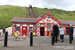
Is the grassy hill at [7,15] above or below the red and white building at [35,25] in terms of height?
above

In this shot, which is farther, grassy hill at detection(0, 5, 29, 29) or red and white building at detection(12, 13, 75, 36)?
grassy hill at detection(0, 5, 29, 29)

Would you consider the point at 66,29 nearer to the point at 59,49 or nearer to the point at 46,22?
the point at 46,22

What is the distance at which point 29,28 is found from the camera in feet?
57.7

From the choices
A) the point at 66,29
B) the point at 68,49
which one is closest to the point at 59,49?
the point at 68,49

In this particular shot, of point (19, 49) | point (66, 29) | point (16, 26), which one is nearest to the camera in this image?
point (19, 49)

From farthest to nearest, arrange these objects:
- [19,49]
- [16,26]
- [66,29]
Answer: [66,29] → [16,26] → [19,49]

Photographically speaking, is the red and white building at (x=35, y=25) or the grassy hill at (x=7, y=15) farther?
the grassy hill at (x=7, y=15)

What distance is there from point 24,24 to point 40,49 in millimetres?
13207

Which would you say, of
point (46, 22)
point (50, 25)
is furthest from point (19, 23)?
point (50, 25)

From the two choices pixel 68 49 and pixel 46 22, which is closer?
pixel 68 49

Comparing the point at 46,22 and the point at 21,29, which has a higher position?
the point at 46,22

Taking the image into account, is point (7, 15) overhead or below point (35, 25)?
overhead

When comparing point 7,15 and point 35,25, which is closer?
point 35,25

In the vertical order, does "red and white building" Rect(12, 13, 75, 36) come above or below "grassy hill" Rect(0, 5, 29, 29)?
below
